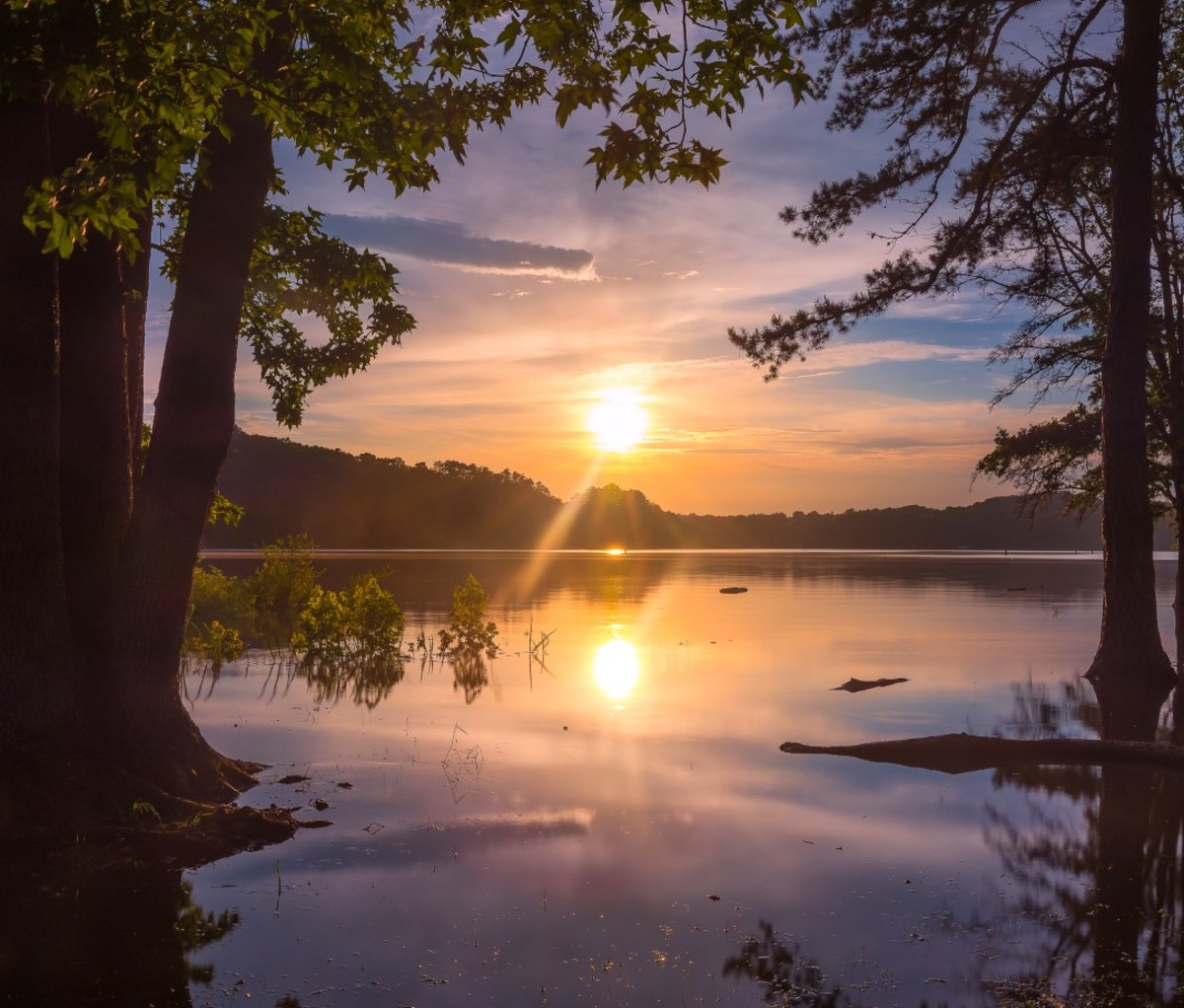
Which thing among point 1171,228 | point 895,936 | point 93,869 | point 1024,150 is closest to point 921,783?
point 895,936

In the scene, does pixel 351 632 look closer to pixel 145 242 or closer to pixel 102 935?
pixel 145 242

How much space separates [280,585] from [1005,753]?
26.1 m

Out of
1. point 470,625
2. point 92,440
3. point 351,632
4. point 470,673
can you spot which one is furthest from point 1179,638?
point 92,440

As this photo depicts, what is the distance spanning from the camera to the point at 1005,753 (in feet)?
42.1

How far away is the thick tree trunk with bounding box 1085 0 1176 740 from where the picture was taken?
61.6 ft

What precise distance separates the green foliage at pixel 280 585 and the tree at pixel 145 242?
21.3m

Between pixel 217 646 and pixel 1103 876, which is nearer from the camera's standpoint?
pixel 1103 876

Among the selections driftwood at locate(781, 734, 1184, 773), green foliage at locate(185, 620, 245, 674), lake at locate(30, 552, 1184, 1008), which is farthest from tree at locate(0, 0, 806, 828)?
green foliage at locate(185, 620, 245, 674)

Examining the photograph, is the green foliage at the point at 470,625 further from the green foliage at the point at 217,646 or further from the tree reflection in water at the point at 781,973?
the tree reflection in water at the point at 781,973

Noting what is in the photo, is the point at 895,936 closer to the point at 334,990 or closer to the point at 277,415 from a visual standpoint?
the point at 334,990

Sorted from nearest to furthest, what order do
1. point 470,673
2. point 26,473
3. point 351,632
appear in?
point 26,473 → point 470,673 → point 351,632

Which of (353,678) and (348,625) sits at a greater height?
(348,625)

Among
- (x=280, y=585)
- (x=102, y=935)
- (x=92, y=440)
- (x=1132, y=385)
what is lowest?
(x=102, y=935)

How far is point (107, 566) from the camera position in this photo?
999cm
